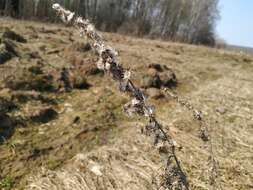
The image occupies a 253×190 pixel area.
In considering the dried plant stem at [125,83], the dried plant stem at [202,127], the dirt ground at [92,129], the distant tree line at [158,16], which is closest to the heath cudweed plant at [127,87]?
the dried plant stem at [125,83]

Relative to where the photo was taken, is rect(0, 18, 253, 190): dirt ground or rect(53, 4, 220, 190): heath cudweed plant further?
rect(0, 18, 253, 190): dirt ground

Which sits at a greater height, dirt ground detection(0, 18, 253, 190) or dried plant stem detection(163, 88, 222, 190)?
dried plant stem detection(163, 88, 222, 190)

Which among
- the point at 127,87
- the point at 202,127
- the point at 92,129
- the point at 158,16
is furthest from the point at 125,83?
the point at 158,16

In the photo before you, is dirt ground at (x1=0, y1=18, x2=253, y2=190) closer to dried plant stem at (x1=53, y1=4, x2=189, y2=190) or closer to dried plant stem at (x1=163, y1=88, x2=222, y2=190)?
dried plant stem at (x1=163, y1=88, x2=222, y2=190)

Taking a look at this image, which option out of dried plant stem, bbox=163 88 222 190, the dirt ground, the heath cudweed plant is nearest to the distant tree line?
the dirt ground

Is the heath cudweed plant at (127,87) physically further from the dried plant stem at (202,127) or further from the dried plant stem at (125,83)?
the dried plant stem at (202,127)

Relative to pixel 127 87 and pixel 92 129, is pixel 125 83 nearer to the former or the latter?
pixel 127 87
